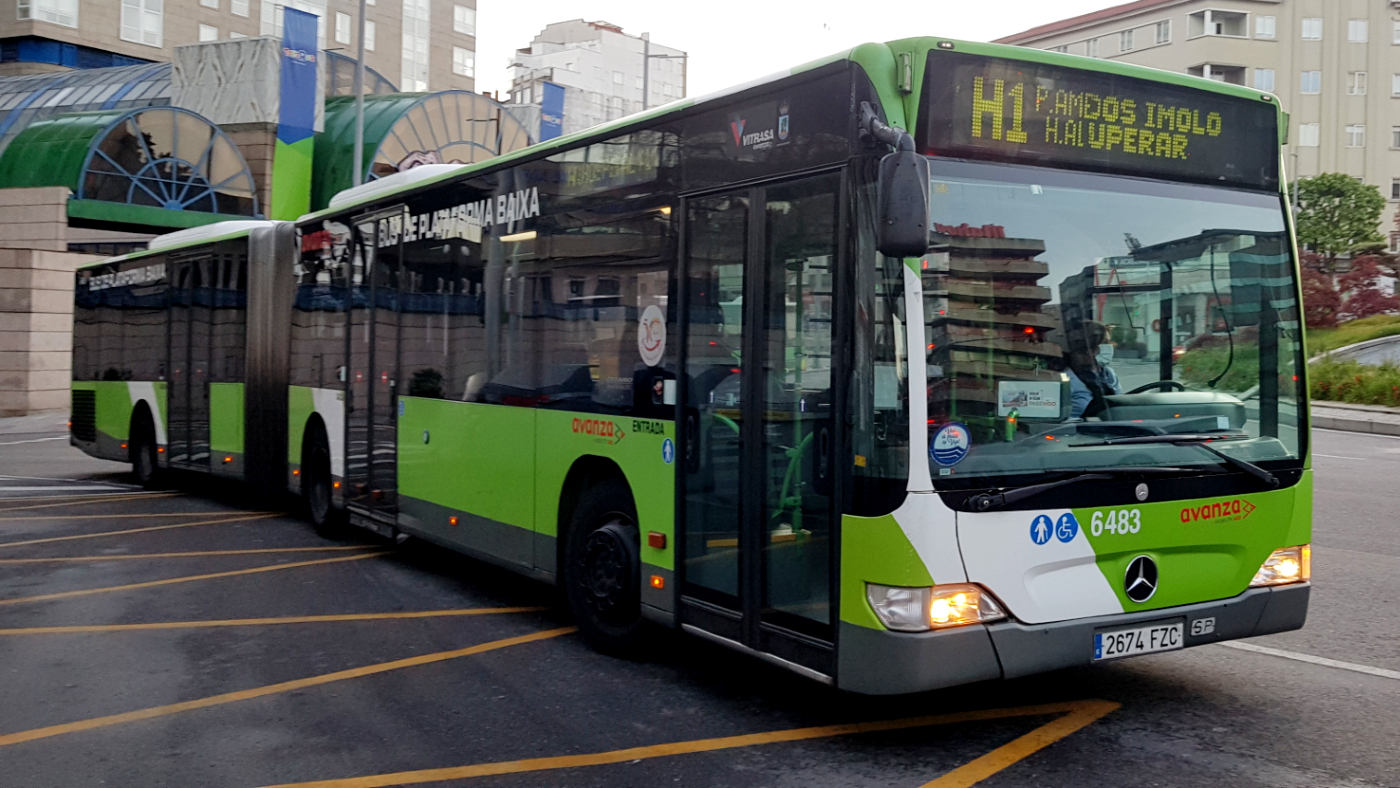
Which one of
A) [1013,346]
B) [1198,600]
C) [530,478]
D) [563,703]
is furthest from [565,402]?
[1198,600]

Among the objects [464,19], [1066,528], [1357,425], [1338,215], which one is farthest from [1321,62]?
[1066,528]

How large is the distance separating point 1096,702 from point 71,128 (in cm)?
3492

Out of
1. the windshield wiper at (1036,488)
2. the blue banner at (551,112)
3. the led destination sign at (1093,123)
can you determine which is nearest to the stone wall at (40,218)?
the blue banner at (551,112)

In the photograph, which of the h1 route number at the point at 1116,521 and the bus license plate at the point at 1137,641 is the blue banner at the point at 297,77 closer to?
the h1 route number at the point at 1116,521

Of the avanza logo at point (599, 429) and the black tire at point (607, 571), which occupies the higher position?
the avanza logo at point (599, 429)

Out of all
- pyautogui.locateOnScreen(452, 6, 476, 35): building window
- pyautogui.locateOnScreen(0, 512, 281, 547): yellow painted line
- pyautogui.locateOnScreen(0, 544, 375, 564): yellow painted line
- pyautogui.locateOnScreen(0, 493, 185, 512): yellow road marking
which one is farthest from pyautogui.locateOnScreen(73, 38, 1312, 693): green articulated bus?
pyautogui.locateOnScreen(452, 6, 476, 35): building window

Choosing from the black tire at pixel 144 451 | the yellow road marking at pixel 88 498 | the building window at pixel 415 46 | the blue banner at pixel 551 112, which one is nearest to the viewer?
the yellow road marking at pixel 88 498

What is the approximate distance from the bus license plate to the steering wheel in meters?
0.97

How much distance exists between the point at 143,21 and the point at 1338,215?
56.0 m

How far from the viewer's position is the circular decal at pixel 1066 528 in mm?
5176

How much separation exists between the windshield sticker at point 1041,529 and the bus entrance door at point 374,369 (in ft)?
19.9

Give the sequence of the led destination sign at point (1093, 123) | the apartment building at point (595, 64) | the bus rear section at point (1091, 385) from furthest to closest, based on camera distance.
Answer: the apartment building at point (595, 64) → the led destination sign at point (1093, 123) → the bus rear section at point (1091, 385)

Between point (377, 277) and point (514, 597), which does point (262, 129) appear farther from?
point (514, 597)

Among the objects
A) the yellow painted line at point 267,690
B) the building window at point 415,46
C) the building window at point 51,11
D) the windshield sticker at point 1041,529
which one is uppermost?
the building window at point 415,46
